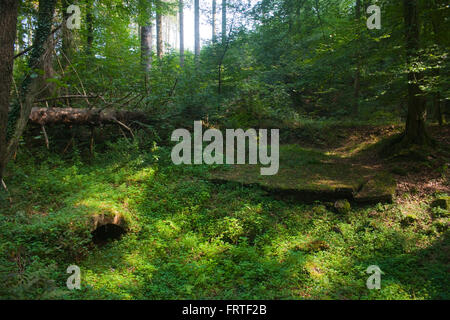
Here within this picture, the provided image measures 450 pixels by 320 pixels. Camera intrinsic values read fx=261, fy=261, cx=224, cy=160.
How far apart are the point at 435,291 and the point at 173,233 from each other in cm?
449

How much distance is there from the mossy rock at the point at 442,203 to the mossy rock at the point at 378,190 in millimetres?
853

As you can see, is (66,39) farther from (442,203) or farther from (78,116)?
(442,203)

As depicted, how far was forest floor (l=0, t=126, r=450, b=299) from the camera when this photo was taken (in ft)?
12.8

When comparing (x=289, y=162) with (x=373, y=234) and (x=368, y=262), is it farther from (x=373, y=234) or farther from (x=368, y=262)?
(x=368, y=262)

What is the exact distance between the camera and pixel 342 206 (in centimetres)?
630

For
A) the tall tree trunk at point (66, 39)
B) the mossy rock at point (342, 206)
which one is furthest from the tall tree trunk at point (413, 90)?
the tall tree trunk at point (66, 39)

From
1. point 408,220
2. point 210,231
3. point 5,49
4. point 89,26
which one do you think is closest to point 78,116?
point 5,49

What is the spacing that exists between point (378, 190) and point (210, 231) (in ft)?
14.5

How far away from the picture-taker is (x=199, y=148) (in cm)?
912

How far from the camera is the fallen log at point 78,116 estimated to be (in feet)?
23.4

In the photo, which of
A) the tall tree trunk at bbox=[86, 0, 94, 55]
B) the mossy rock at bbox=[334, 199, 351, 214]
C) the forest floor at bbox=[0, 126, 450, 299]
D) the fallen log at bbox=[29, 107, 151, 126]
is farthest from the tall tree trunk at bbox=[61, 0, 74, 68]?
the mossy rock at bbox=[334, 199, 351, 214]

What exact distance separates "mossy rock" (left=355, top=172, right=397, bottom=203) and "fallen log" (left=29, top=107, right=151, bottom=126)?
7.49 metres
